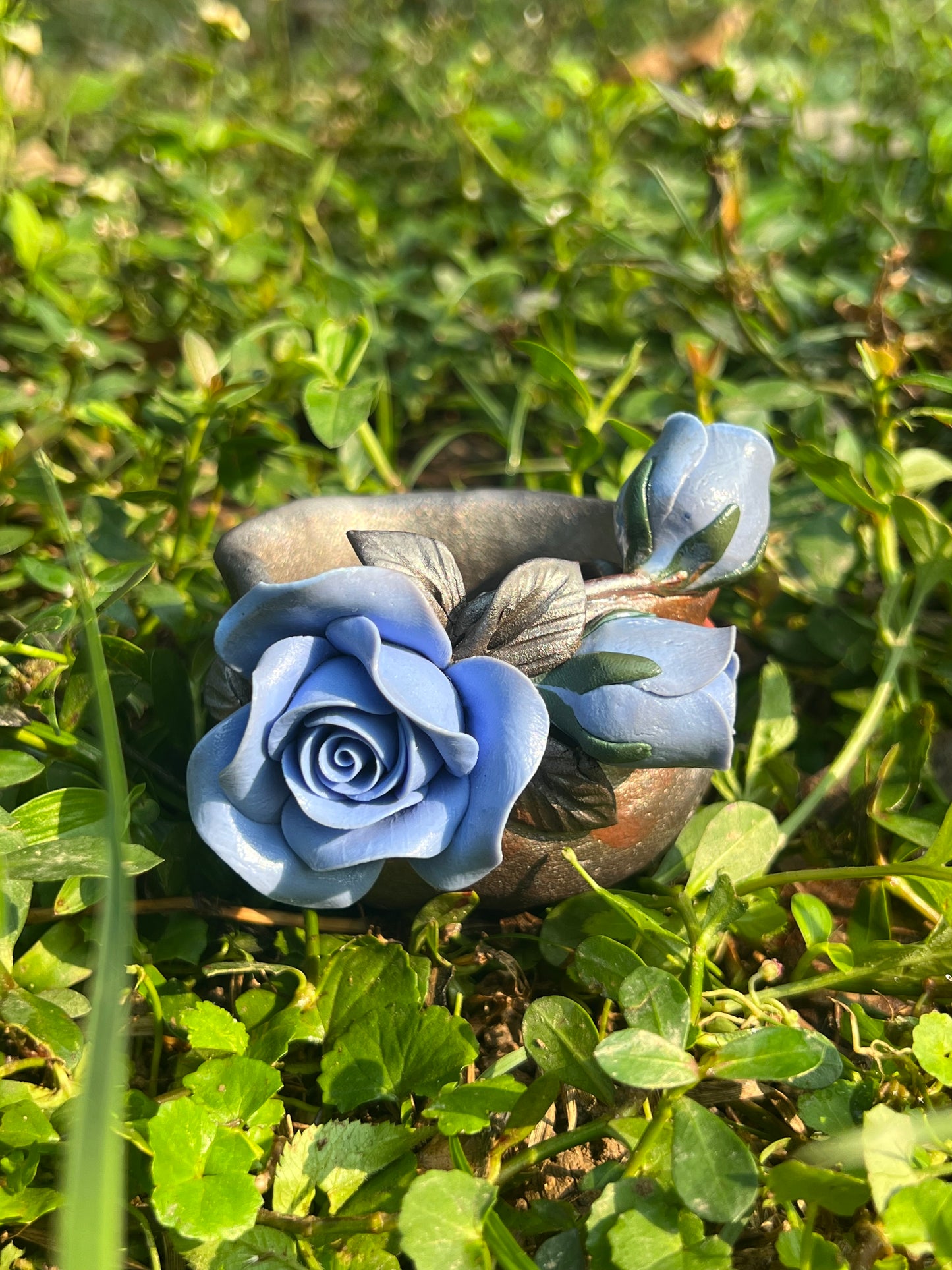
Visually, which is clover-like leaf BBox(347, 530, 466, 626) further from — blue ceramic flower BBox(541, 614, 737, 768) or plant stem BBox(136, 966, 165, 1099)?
plant stem BBox(136, 966, 165, 1099)

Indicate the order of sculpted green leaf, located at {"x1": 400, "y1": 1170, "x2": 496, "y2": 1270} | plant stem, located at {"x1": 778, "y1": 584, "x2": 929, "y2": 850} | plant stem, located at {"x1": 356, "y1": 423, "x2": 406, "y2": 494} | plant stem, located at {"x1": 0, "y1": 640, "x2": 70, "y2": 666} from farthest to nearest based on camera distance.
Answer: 1. plant stem, located at {"x1": 356, "y1": 423, "x2": 406, "y2": 494}
2. plant stem, located at {"x1": 778, "y1": 584, "x2": 929, "y2": 850}
3. plant stem, located at {"x1": 0, "y1": 640, "x2": 70, "y2": 666}
4. sculpted green leaf, located at {"x1": 400, "y1": 1170, "x2": 496, "y2": 1270}

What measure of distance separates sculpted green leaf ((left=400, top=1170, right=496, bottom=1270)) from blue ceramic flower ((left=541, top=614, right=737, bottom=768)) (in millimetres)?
266

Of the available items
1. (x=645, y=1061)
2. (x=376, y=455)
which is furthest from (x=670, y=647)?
(x=376, y=455)

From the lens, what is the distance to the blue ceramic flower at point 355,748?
648 millimetres

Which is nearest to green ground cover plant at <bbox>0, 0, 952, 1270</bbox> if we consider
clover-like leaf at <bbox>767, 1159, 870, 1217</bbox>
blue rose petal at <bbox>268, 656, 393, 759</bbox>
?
clover-like leaf at <bbox>767, 1159, 870, 1217</bbox>

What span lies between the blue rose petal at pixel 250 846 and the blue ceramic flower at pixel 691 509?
313 mm

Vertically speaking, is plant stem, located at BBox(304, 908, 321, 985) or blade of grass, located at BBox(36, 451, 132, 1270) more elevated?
blade of grass, located at BBox(36, 451, 132, 1270)

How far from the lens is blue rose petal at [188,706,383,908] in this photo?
26.3 inches

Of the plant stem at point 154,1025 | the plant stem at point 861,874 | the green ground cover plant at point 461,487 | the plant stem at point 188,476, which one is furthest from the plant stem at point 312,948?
the plant stem at point 188,476

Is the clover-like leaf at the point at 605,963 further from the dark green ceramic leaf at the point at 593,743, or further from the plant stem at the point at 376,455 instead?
the plant stem at the point at 376,455

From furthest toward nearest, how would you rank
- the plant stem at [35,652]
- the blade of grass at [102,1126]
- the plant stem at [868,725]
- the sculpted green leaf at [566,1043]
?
the plant stem at [868,725] < the plant stem at [35,652] < the sculpted green leaf at [566,1043] < the blade of grass at [102,1126]

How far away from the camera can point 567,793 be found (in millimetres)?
701

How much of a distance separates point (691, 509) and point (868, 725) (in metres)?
0.32

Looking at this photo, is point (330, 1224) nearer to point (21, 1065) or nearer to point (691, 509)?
point (21, 1065)
